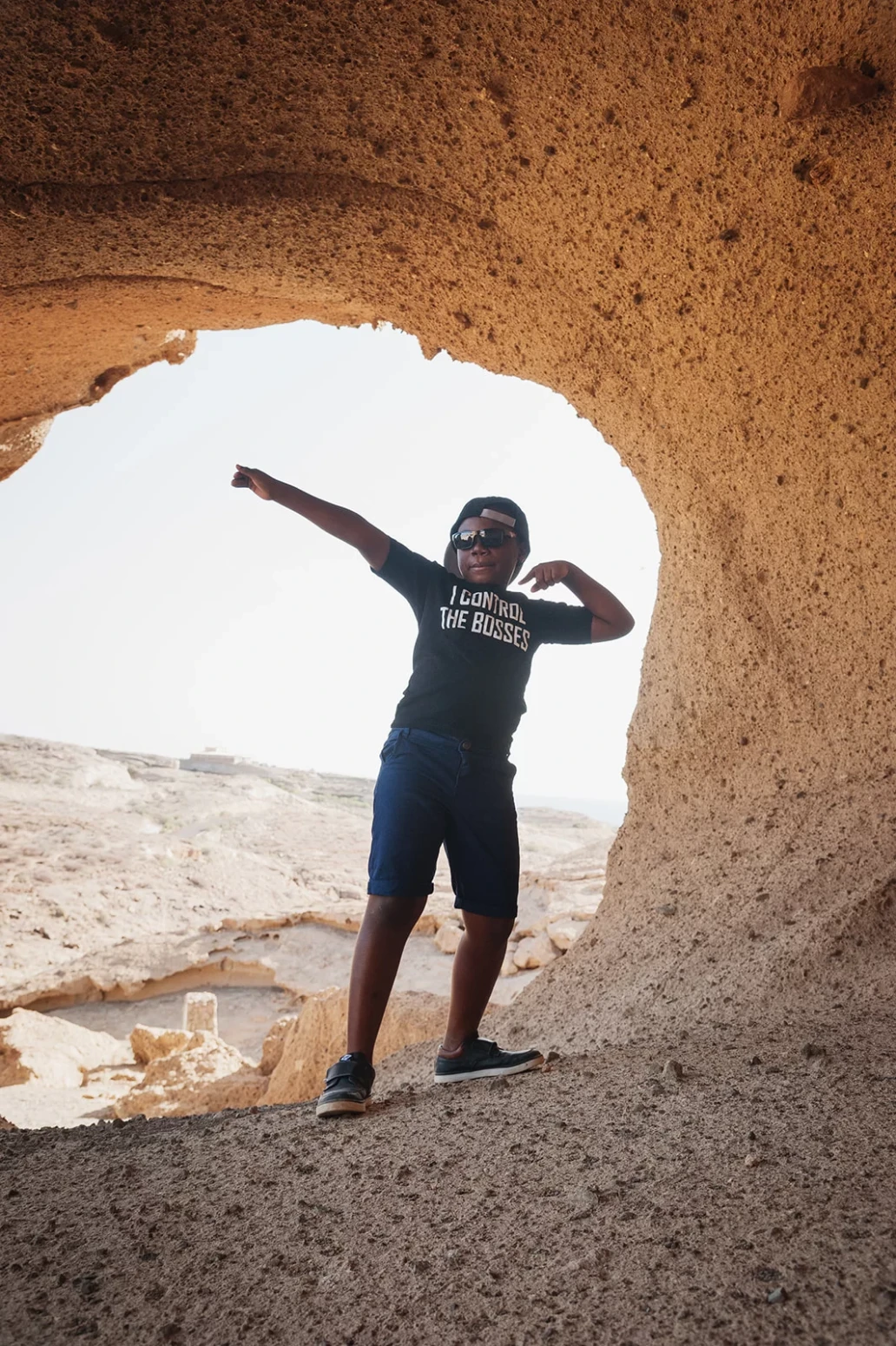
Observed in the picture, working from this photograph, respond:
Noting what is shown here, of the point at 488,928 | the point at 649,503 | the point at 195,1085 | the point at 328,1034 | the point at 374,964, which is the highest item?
the point at 649,503

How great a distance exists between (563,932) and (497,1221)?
5.38 metres

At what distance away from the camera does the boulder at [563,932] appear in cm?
619

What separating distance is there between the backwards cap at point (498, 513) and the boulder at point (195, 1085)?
326cm

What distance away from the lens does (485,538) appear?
2270 millimetres

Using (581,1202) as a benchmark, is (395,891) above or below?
above

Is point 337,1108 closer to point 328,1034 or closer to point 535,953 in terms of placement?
point 328,1034

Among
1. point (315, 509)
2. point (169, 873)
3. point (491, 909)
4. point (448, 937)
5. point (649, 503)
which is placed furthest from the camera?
point (169, 873)

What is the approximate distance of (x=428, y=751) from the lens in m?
1.95

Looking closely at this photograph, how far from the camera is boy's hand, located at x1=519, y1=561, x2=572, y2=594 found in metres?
2.21

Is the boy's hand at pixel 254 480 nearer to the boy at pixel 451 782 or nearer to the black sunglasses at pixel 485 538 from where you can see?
the boy at pixel 451 782

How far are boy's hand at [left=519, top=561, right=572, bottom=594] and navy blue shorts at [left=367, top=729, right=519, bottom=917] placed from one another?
50cm

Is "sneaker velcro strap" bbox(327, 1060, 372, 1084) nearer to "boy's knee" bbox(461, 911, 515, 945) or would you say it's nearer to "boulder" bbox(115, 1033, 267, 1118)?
"boy's knee" bbox(461, 911, 515, 945)

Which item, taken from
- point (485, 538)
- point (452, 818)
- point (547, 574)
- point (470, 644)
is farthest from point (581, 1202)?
point (485, 538)

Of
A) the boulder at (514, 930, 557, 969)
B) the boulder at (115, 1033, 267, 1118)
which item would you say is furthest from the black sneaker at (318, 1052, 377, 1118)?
the boulder at (514, 930, 557, 969)
